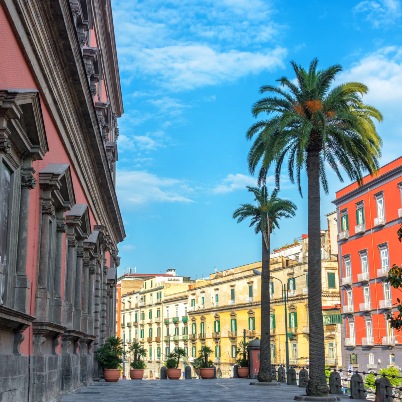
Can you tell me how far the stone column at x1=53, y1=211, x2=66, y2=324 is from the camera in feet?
52.6

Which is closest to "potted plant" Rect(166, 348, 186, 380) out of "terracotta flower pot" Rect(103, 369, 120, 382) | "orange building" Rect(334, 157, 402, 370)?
"terracotta flower pot" Rect(103, 369, 120, 382)

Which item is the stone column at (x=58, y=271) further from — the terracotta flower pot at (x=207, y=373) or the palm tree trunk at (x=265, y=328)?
the terracotta flower pot at (x=207, y=373)

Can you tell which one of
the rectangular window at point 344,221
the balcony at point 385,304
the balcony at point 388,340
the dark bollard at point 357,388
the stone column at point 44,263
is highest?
the rectangular window at point 344,221

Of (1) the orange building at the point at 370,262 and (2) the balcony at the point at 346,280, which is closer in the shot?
(1) the orange building at the point at 370,262

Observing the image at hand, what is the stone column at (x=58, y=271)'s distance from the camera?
1605 centimetres

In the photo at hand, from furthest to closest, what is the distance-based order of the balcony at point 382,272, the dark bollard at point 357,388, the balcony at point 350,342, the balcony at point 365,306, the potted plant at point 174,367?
1. the balcony at point 350,342
2. the balcony at point 365,306
3. the balcony at point 382,272
4. the potted plant at point 174,367
5. the dark bollard at point 357,388

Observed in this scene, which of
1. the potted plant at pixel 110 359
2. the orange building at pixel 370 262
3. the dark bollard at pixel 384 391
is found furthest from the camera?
the orange building at pixel 370 262

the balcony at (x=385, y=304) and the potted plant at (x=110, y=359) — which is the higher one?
the balcony at (x=385, y=304)

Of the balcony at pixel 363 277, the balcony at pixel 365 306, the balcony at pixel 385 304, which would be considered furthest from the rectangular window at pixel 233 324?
the balcony at pixel 385 304

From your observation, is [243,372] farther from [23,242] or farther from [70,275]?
[23,242]

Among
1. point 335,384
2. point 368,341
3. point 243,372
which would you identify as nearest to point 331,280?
point 368,341

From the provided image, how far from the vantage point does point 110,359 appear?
2853 centimetres

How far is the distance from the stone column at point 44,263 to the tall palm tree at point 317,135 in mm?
10110

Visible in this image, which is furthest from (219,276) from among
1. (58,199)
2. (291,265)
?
(58,199)
